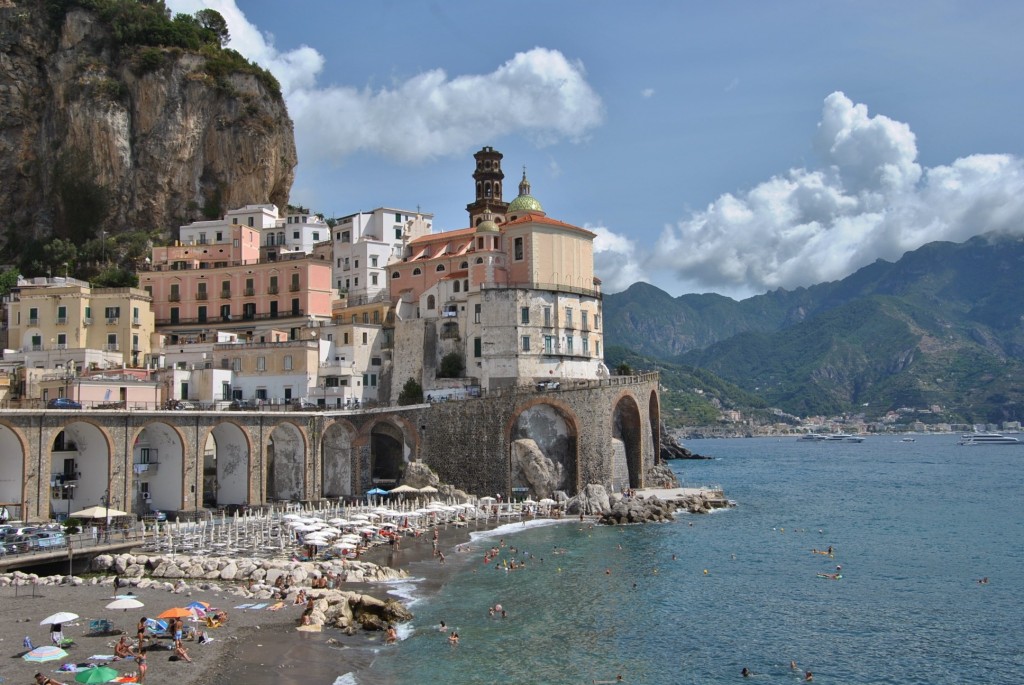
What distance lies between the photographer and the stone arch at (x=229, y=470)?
Answer: 65.4 m

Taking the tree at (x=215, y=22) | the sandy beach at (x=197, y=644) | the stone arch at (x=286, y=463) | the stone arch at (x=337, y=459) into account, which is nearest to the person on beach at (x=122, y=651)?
the sandy beach at (x=197, y=644)

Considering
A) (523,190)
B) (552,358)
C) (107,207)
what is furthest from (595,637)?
(107,207)

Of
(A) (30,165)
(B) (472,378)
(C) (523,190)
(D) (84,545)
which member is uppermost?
(A) (30,165)

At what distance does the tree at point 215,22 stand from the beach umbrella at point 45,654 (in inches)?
3693

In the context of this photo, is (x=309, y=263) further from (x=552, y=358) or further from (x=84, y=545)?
(x=84, y=545)

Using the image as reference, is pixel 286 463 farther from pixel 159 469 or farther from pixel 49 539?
pixel 49 539

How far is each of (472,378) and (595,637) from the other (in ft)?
134

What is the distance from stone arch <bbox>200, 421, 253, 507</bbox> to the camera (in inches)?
2574

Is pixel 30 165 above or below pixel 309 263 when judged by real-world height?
above

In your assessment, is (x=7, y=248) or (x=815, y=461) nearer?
(x=7, y=248)

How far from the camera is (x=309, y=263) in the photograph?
85.2 m

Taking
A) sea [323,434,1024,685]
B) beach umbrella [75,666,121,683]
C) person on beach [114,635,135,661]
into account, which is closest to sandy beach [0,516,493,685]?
person on beach [114,635,135,661]

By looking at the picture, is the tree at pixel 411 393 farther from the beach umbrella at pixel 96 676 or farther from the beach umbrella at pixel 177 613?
the beach umbrella at pixel 96 676

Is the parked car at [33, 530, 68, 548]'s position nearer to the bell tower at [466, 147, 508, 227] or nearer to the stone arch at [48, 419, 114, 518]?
the stone arch at [48, 419, 114, 518]
